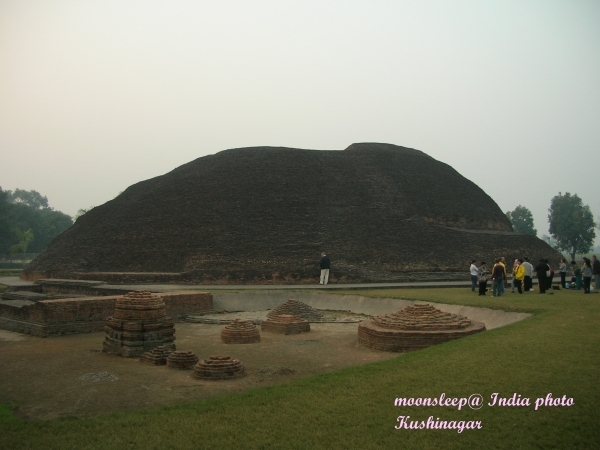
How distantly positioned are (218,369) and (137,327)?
9.59 feet

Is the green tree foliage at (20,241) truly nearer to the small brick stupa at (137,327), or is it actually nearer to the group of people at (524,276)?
the small brick stupa at (137,327)

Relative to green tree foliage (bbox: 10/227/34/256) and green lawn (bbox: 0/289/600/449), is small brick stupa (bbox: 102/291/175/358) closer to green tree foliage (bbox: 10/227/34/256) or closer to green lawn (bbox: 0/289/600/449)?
green lawn (bbox: 0/289/600/449)

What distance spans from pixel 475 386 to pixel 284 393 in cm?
207

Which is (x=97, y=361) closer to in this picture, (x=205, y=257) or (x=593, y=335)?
(x=593, y=335)

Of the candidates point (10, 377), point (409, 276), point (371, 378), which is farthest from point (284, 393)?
point (409, 276)

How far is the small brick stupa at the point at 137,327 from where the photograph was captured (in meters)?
9.85

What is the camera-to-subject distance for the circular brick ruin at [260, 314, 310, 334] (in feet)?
42.7

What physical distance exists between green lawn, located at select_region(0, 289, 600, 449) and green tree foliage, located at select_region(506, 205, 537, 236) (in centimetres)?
6792

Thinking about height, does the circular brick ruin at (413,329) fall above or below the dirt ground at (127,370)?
above

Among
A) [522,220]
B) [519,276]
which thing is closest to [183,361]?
[519,276]

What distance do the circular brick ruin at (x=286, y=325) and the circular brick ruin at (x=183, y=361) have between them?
Result: 4.63m

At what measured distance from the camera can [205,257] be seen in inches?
1000

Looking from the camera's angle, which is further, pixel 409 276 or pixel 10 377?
pixel 409 276

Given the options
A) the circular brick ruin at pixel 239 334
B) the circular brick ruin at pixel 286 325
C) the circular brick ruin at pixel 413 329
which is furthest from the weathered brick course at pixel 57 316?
the circular brick ruin at pixel 413 329
